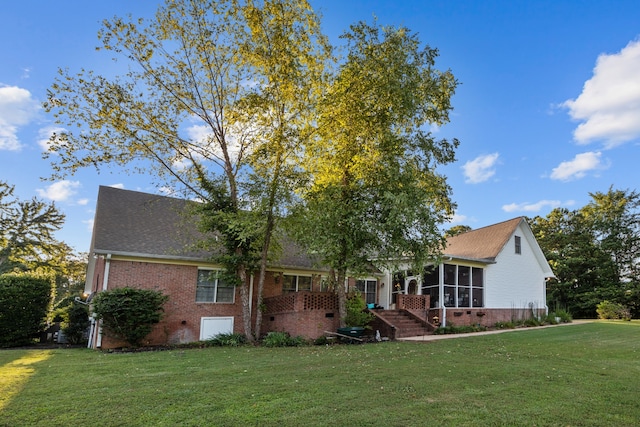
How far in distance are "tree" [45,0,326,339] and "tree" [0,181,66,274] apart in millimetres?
18449

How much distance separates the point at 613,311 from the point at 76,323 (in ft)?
99.5

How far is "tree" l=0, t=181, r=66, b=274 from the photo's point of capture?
26.4 m

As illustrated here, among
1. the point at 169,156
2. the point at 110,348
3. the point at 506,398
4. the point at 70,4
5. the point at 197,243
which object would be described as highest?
the point at 70,4

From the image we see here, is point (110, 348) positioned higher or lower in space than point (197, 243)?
lower

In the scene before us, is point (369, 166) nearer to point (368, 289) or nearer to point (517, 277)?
point (368, 289)

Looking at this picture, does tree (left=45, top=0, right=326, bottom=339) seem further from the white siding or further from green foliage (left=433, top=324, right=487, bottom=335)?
the white siding

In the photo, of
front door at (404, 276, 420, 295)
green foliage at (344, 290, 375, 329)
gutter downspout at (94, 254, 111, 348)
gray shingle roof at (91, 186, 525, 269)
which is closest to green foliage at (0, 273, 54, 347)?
gray shingle roof at (91, 186, 525, 269)

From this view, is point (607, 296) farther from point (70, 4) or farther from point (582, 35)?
point (70, 4)

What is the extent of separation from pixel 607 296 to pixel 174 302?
99.1ft

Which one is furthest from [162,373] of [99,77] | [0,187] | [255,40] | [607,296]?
[607,296]

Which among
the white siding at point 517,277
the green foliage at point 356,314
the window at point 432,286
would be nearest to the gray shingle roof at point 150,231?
the white siding at point 517,277

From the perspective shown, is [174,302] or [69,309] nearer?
[174,302]

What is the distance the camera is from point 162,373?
7.56 meters

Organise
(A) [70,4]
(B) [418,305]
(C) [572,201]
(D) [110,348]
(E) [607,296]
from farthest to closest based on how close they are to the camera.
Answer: (C) [572,201] → (E) [607,296] → (B) [418,305] → (D) [110,348] → (A) [70,4]
